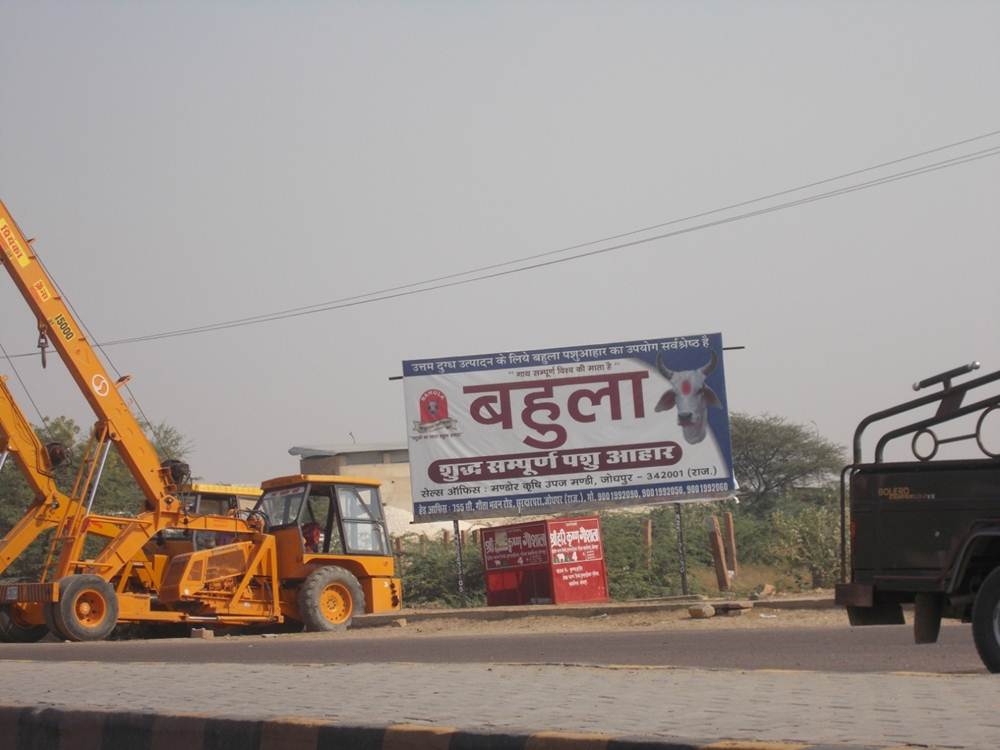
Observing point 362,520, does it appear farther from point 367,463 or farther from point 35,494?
point 367,463

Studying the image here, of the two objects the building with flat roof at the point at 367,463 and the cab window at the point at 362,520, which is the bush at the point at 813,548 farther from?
the building with flat roof at the point at 367,463

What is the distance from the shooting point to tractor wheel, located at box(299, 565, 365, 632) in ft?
71.8

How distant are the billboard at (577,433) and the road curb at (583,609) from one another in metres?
3.08

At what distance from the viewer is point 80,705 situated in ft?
25.7

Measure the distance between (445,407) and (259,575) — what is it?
6331 millimetres

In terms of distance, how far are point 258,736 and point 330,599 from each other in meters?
15.9

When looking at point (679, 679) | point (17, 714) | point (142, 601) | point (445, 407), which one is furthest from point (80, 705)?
point (445, 407)

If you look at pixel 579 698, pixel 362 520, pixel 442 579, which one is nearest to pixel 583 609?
pixel 362 520

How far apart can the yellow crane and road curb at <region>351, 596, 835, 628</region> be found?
86 centimetres

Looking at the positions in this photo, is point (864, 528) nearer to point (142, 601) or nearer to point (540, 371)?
point (142, 601)

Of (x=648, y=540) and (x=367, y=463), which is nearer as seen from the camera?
(x=648, y=540)

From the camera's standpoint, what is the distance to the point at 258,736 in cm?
670

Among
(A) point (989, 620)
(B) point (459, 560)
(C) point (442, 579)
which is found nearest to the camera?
(A) point (989, 620)

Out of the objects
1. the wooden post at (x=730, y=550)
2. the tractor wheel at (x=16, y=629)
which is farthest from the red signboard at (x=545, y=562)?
the tractor wheel at (x=16, y=629)
